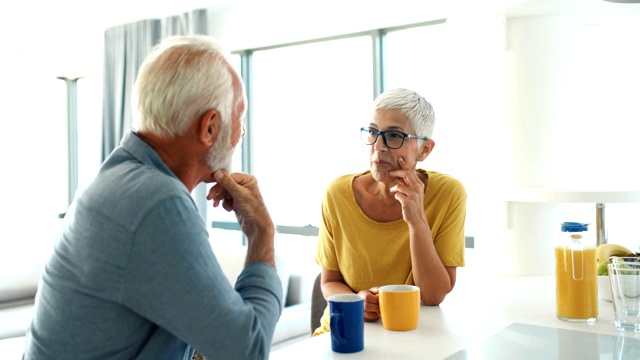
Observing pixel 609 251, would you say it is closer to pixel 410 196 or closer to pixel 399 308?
pixel 410 196

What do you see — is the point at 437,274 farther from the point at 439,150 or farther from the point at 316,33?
the point at 316,33

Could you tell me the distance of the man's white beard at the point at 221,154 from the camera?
116 centimetres

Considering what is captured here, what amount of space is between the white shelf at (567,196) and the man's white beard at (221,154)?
1.23 m

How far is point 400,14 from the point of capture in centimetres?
382

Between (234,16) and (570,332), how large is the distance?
3892 millimetres

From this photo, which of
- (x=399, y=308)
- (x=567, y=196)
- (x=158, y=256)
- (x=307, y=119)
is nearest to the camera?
(x=158, y=256)

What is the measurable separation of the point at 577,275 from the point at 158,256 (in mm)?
899

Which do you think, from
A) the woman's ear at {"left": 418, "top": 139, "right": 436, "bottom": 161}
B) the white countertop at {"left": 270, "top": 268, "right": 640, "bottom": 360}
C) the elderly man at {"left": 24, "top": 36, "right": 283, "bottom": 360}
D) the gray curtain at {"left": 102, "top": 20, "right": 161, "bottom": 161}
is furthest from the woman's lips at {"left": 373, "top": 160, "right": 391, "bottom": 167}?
the gray curtain at {"left": 102, "top": 20, "right": 161, "bottom": 161}

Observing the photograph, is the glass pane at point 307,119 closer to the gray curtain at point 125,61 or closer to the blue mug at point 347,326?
the gray curtain at point 125,61

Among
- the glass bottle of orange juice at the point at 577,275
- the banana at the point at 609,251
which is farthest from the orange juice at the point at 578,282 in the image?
the banana at the point at 609,251

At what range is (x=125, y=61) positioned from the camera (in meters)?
5.35

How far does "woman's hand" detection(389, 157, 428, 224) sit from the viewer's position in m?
1.60

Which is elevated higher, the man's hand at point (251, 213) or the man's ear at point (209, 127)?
the man's ear at point (209, 127)

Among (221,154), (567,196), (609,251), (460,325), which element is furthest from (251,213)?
Answer: (567,196)
